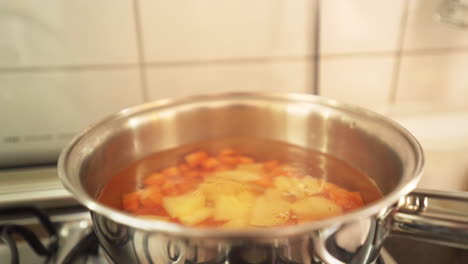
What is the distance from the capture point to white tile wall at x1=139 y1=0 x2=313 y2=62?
2.13 ft

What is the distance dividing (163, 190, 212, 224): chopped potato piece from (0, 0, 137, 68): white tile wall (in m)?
0.31

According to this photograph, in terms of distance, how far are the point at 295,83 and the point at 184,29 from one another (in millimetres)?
223

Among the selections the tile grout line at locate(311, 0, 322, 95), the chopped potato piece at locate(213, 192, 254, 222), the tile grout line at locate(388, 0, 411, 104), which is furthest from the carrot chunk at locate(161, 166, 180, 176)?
the tile grout line at locate(388, 0, 411, 104)

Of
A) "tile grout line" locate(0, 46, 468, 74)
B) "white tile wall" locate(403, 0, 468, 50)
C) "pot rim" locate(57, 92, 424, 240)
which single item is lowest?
"pot rim" locate(57, 92, 424, 240)

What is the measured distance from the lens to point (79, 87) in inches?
26.1

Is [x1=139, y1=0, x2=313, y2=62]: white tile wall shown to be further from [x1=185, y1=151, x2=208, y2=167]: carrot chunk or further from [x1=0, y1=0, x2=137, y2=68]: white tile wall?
[x1=185, y1=151, x2=208, y2=167]: carrot chunk

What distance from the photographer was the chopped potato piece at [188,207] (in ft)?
1.38

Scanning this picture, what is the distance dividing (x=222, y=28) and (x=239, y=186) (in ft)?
1.03

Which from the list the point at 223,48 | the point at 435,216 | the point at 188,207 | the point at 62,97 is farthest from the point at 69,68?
the point at 435,216

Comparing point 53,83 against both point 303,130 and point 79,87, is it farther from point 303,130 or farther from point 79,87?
point 303,130

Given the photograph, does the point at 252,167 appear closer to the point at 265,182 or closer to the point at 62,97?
the point at 265,182

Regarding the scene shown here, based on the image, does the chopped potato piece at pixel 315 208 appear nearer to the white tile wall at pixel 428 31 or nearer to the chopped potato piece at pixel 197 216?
the chopped potato piece at pixel 197 216

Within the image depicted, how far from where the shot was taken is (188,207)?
438mm

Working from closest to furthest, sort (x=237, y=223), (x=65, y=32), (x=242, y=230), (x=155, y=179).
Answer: (x=242, y=230)
(x=237, y=223)
(x=155, y=179)
(x=65, y=32)
